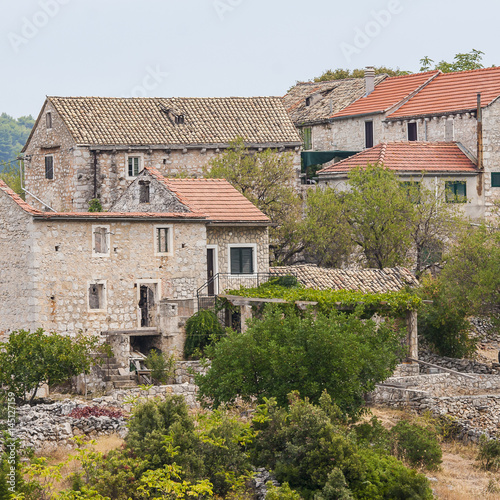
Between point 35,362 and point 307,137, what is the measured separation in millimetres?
33571

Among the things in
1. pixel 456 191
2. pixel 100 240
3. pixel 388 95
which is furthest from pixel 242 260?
pixel 388 95

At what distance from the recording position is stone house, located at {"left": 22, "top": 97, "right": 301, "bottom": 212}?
51.9m

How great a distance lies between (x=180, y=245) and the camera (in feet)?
130

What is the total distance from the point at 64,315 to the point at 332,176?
2014cm

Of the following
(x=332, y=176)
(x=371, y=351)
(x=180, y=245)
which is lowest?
(x=371, y=351)

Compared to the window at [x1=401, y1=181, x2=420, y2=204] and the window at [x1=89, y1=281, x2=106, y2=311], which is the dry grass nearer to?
the window at [x1=89, y1=281, x2=106, y2=311]

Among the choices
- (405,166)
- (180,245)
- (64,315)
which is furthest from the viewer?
(405,166)

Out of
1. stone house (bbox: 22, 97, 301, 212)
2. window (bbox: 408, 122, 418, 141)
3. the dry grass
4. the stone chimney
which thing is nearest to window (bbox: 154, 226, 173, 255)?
the dry grass

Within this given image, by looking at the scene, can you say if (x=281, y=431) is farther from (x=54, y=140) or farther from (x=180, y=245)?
(x=54, y=140)

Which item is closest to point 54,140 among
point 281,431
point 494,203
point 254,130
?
point 254,130

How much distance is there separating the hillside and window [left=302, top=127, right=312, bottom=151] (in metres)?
91.1

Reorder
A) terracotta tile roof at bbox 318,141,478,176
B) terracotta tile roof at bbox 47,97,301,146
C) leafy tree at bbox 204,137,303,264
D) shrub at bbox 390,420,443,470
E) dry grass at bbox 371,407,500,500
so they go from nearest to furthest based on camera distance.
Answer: dry grass at bbox 371,407,500,500
shrub at bbox 390,420,443,470
leafy tree at bbox 204,137,303,264
terracotta tile roof at bbox 318,141,478,176
terracotta tile roof at bbox 47,97,301,146

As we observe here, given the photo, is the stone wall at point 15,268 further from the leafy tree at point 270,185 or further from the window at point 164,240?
the leafy tree at point 270,185

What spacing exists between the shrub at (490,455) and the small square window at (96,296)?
13.8 metres
